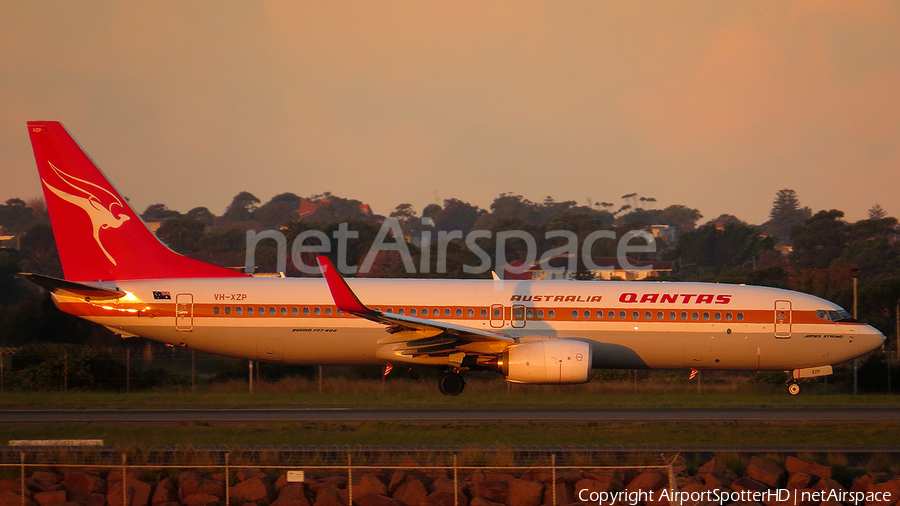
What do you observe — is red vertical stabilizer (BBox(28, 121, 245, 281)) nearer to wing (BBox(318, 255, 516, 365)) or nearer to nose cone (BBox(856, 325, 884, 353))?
wing (BBox(318, 255, 516, 365))

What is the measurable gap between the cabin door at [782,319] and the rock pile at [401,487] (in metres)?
9.81

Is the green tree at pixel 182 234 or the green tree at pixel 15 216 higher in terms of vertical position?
the green tree at pixel 15 216

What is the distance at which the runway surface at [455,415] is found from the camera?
18.7 meters

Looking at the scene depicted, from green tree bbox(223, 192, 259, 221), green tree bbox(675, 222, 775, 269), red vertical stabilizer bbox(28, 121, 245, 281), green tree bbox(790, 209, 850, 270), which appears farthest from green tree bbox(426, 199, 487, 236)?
red vertical stabilizer bbox(28, 121, 245, 281)

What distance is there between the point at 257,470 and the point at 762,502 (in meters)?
7.09

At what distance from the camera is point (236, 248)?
89.1 m

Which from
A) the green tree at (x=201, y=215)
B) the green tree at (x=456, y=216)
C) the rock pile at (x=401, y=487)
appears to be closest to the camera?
the rock pile at (x=401, y=487)

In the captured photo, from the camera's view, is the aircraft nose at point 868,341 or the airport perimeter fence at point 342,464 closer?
the airport perimeter fence at point 342,464

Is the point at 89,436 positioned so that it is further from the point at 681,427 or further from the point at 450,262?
the point at 450,262

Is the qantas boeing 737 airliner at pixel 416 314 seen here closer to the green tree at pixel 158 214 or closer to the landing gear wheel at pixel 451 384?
the landing gear wheel at pixel 451 384

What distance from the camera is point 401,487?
12.6 metres

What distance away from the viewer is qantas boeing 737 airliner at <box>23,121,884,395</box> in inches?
874

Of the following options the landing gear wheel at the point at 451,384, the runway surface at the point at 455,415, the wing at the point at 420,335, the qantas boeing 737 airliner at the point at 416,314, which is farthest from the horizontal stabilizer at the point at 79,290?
the landing gear wheel at the point at 451,384

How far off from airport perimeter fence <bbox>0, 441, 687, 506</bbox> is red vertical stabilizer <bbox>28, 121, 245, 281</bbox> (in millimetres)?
9111
